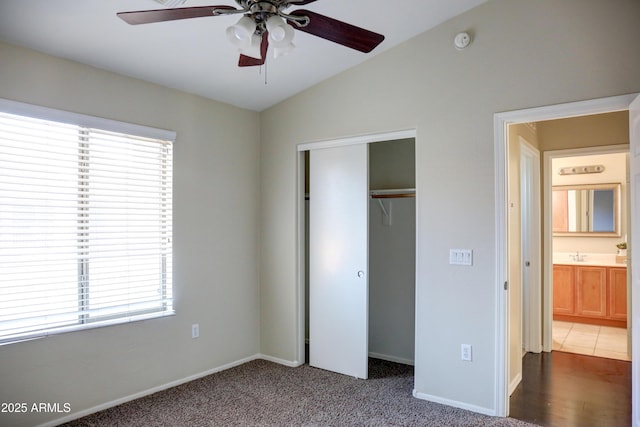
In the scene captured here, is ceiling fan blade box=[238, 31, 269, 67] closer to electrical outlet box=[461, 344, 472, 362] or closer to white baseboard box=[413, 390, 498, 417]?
electrical outlet box=[461, 344, 472, 362]

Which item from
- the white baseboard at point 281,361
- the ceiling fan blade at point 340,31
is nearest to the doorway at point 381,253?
the white baseboard at point 281,361

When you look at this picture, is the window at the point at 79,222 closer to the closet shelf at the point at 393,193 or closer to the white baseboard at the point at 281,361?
the white baseboard at the point at 281,361

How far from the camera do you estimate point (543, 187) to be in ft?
15.1

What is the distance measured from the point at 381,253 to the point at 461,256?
1.22m

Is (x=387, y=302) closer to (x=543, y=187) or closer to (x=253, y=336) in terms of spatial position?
(x=253, y=336)

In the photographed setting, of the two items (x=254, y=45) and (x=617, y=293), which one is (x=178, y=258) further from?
(x=617, y=293)

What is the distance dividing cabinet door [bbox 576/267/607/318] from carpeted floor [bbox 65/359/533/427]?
3.29 m

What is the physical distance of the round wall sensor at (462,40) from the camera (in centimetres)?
Result: 309

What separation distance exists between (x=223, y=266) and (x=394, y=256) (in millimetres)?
1638

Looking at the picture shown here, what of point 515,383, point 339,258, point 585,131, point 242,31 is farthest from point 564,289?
point 242,31

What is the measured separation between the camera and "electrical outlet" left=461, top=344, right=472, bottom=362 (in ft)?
10.2

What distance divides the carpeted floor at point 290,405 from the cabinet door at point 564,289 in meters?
3.21

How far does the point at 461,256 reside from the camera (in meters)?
3.16

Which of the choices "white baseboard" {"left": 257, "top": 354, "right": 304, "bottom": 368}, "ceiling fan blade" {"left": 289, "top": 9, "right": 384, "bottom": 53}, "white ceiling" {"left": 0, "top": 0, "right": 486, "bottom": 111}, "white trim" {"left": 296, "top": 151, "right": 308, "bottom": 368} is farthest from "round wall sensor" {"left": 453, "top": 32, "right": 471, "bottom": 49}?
"white baseboard" {"left": 257, "top": 354, "right": 304, "bottom": 368}
